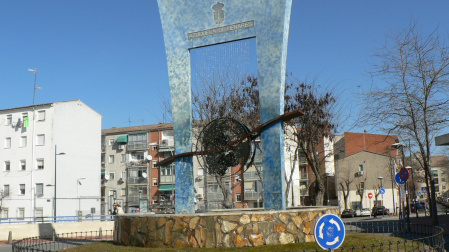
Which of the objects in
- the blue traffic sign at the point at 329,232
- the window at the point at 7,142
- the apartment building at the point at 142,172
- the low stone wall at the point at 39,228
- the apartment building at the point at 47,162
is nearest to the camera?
the blue traffic sign at the point at 329,232

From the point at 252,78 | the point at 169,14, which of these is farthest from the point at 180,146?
the point at 252,78

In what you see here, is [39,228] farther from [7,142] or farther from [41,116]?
[7,142]

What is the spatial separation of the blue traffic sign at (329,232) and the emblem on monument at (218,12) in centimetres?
986

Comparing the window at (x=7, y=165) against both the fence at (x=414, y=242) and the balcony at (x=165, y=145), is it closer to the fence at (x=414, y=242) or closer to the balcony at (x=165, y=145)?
the balcony at (x=165, y=145)

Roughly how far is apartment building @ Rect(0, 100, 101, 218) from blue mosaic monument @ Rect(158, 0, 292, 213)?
3474 centimetres

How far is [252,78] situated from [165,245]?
1681 cm

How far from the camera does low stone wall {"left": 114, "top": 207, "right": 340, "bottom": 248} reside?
41.7 feet

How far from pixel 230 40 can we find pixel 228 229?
5.84 meters

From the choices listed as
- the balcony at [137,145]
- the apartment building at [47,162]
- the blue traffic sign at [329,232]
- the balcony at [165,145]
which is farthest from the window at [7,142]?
the blue traffic sign at [329,232]

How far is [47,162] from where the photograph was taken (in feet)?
159

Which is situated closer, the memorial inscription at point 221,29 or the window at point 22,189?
the memorial inscription at point 221,29

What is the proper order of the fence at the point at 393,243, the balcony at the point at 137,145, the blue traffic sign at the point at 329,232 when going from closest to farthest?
the blue traffic sign at the point at 329,232, the fence at the point at 393,243, the balcony at the point at 137,145

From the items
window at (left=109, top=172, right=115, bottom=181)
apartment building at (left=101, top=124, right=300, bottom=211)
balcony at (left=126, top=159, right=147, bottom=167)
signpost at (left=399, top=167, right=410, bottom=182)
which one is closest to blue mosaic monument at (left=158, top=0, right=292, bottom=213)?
signpost at (left=399, top=167, right=410, bottom=182)

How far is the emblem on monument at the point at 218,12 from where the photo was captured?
15.5 metres
